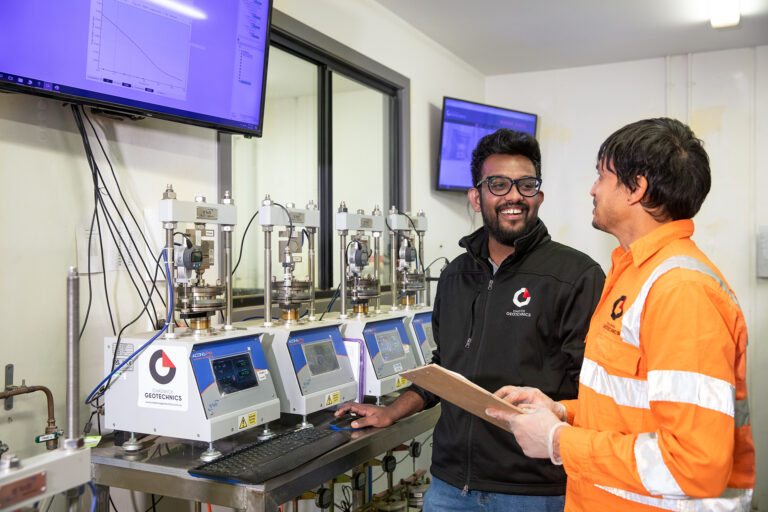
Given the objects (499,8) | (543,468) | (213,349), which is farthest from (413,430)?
(499,8)

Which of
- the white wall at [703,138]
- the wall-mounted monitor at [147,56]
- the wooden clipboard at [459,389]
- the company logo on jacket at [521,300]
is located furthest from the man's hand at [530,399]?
the white wall at [703,138]

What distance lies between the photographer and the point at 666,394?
1076mm

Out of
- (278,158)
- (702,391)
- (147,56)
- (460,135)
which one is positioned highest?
(460,135)

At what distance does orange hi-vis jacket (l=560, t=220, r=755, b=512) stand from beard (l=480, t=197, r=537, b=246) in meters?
0.64

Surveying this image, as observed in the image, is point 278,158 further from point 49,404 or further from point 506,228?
point 49,404

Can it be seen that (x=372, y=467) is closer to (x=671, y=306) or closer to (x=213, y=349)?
(x=213, y=349)

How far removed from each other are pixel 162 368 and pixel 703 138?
413 cm

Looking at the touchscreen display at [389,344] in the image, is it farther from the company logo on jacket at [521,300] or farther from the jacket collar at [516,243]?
the company logo on jacket at [521,300]

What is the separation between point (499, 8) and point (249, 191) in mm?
1841

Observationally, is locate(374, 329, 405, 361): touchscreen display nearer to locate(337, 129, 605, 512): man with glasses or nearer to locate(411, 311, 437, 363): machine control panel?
locate(411, 311, 437, 363): machine control panel

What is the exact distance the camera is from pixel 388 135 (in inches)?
160

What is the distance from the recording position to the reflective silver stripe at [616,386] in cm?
120

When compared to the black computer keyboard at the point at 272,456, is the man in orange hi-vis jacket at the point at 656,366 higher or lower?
higher

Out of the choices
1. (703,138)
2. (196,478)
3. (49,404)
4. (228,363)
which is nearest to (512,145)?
(228,363)
